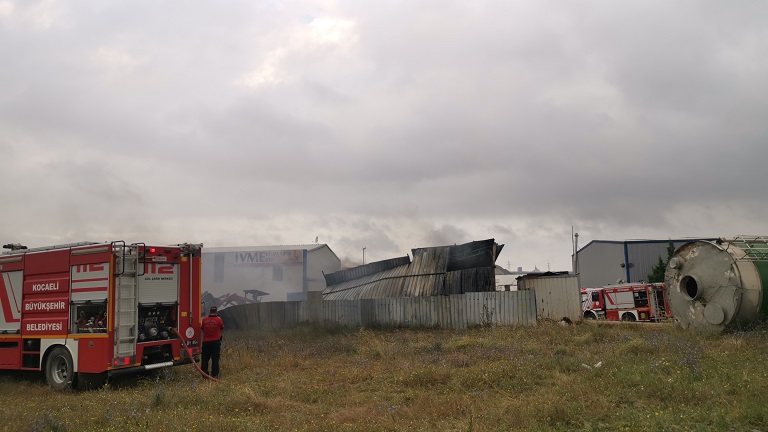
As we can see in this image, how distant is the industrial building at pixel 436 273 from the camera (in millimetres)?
23514

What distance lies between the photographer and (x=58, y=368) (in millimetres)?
11938

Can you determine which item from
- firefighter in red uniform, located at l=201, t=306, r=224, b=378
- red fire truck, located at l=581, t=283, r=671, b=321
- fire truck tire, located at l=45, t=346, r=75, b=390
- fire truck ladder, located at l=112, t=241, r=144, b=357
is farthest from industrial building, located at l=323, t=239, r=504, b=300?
fire truck tire, located at l=45, t=346, r=75, b=390

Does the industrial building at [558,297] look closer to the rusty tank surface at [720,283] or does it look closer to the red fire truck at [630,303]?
the rusty tank surface at [720,283]

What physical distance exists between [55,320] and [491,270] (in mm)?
16437

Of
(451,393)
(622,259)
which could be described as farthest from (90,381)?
(622,259)

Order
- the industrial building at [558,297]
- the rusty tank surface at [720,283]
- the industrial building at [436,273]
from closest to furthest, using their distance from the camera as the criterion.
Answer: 1. the rusty tank surface at [720,283]
2. the industrial building at [558,297]
3. the industrial building at [436,273]

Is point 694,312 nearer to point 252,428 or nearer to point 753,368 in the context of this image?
point 753,368

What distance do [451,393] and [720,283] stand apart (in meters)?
10.5

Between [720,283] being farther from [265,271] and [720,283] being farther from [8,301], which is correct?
[265,271]

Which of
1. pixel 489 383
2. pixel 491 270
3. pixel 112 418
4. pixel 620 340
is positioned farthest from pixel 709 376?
pixel 491 270

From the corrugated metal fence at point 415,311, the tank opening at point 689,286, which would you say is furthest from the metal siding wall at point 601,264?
the tank opening at point 689,286

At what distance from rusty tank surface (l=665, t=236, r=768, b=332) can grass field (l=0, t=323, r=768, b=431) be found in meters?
1.08

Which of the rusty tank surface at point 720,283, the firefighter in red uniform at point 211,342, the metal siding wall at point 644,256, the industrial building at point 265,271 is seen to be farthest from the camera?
the industrial building at point 265,271

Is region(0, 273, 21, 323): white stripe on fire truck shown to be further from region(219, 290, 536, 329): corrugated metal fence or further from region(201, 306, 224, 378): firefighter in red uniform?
region(219, 290, 536, 329): corrugated metal fence
